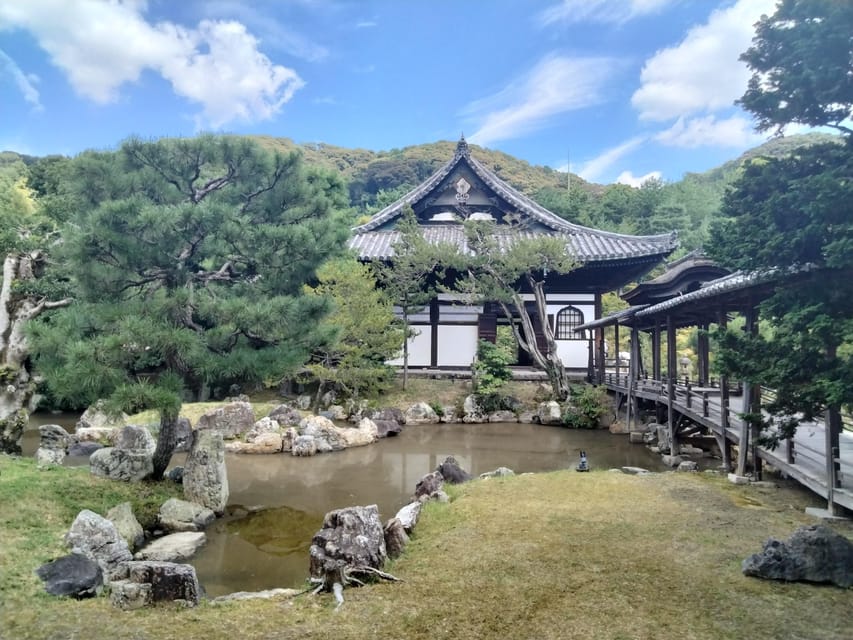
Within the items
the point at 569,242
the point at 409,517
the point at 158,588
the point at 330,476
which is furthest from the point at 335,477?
the point at 569,242

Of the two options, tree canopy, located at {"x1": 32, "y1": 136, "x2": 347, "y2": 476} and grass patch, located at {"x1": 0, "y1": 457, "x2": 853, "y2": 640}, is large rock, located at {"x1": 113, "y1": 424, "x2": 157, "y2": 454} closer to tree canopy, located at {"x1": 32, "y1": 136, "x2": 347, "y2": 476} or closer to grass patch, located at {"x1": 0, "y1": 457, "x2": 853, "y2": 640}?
tree canopy, located at {"x1": 32, "y1": 136, "x2": 347, "y2": 476}

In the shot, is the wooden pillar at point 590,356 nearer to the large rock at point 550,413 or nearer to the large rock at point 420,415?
the large rock at point 550,413

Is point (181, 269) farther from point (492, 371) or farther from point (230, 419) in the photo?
point (492, 371)

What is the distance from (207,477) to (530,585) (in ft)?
17.1

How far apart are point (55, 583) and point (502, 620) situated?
3643mm

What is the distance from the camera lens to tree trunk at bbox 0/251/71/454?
11.4m

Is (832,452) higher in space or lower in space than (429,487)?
higher

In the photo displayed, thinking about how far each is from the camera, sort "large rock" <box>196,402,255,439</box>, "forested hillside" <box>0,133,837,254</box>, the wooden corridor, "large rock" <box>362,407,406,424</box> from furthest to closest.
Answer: "forested hillside" <box>0,133,837,254</box> < "large rock" <box>362,407,406,424</box> < "large rock" <box>196,402,255,439</box> < the wooden corridor

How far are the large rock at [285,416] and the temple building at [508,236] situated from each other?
6.00 m

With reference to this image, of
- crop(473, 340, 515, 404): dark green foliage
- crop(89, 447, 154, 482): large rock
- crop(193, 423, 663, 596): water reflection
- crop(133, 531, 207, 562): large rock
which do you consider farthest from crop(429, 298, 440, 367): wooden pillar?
crop(133, 531, 207, 562): large rock

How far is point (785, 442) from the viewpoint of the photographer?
7.74m

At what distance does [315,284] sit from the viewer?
57.9 ft

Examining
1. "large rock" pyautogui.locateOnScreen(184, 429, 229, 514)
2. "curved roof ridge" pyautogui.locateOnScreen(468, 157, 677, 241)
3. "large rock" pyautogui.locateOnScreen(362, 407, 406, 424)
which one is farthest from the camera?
"curved roof ridge" pyautogui.locateOnScreen(468, 157, 677, 241)

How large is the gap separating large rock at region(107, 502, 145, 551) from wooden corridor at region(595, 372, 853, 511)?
7.07 meters
